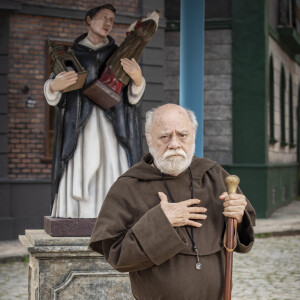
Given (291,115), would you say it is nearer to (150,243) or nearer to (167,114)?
(167,114)

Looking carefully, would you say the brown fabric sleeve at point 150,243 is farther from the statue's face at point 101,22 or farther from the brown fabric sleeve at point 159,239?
the statue's face at point 101,22

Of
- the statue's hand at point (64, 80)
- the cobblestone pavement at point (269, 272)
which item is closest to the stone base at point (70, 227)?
the statue's hand at point (64, 80)

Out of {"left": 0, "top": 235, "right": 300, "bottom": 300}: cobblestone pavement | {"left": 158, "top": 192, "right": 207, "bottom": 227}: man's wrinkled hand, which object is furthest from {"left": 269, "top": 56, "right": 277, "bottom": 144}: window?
{"left": 158, "top": 192, "right": 207, "bottom": 227}: man's wrinkled hand

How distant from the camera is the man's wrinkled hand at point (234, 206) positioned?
2.90 m

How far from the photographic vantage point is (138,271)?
9.82ft

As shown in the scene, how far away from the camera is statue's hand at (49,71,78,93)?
4.79 metres

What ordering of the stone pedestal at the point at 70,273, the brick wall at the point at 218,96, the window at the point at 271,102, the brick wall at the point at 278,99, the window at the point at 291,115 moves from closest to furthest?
the stone pedestal at the point at 70,273 → the brick wall at the point at 218,96 → the window at the point at 271,102 → the brick wall at the point at 278,99 → the window at the point at 291,115

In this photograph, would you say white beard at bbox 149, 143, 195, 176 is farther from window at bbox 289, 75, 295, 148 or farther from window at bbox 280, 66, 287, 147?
window at bbox 289, 75, 295, 148

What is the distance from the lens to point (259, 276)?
349 inches

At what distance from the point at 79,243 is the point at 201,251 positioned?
6.36 feet

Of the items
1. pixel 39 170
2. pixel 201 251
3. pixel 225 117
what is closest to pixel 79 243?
pixel 201 251

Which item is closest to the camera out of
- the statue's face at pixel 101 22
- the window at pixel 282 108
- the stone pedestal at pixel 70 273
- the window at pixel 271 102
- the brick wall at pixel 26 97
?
the stone pedestal at pixel 70 273

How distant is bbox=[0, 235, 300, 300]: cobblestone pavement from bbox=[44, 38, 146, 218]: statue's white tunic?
2.92 meters

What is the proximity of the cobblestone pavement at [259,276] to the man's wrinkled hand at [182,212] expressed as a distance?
4870mm
